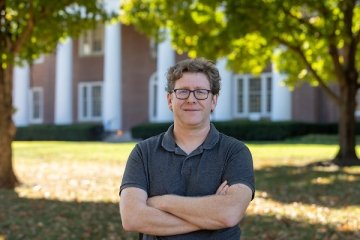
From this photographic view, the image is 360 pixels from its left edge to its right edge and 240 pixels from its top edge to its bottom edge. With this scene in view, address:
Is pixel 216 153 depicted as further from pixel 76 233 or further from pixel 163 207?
pixel 76 233

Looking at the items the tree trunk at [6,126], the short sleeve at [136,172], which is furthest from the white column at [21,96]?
the short sleeve at [136,172]

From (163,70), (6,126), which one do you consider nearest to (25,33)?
(6,126)

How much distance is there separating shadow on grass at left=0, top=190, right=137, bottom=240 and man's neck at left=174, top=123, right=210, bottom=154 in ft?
12.8

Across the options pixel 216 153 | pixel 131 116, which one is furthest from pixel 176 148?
pixel 131 116

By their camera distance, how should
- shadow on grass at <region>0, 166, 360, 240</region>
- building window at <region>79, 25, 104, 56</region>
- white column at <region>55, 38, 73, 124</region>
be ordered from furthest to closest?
building window at <region>79, 25, 104, 56</region>
white column at <region>55, 38, 73, 124</region>
shadow on grass at <region>0, 166, 360, 240</region>

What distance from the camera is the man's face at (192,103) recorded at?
2.90m

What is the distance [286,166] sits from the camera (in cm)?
1449

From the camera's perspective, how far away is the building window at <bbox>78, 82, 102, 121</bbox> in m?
37.5

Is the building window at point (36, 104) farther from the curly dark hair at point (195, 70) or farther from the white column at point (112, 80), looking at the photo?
the curly dark hair at point (195, 70)

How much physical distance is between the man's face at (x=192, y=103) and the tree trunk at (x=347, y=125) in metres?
12.3

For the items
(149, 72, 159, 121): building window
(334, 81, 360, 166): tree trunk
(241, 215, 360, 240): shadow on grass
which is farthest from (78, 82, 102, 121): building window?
(241, 215, 360, 240): shadow on grass

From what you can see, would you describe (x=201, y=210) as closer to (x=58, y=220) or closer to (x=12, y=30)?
(x=58, y=220)

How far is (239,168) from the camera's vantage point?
9.55ft

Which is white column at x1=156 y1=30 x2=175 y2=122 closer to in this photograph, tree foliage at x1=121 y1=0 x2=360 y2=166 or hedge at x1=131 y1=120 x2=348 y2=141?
hedge at x1=131 y1=120 x2=348 y2=141
